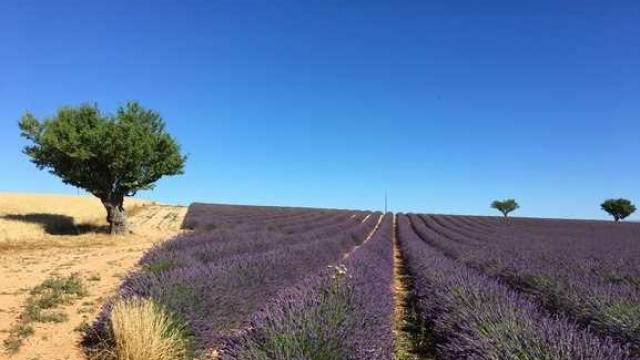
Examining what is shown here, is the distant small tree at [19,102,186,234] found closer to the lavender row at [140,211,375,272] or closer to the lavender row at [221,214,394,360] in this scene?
the lavender row at [140,211,375,272]

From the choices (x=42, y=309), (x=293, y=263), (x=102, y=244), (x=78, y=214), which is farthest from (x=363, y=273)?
(x=78, y=214)

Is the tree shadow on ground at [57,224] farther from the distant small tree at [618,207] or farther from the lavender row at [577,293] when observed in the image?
the distant small tree at [618,207]

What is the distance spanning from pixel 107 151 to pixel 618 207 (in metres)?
66.6

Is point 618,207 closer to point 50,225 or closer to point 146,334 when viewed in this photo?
point 50,225

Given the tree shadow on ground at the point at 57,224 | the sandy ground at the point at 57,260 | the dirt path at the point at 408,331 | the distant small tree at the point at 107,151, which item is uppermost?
the distant small tree at the point at 107,151

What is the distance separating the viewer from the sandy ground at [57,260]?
19.2ft

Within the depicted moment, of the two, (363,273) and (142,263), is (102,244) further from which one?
(363,273)

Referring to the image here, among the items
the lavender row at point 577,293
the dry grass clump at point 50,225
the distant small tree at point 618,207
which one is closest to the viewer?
the lavender row at point 577,293

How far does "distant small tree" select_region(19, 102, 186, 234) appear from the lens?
1886 centimetres

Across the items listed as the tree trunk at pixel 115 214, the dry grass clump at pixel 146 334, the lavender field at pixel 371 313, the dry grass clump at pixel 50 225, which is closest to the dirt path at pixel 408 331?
the lavender field at pixel 371 313

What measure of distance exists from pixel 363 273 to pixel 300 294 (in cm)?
221

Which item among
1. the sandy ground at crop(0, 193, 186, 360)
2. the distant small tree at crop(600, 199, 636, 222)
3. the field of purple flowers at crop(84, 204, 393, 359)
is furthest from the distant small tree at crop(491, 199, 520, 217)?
the field of purple flowers at crop(84, 204, 393, 359)

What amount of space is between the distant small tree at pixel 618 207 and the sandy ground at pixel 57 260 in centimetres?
5859

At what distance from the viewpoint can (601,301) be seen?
17.5ft
